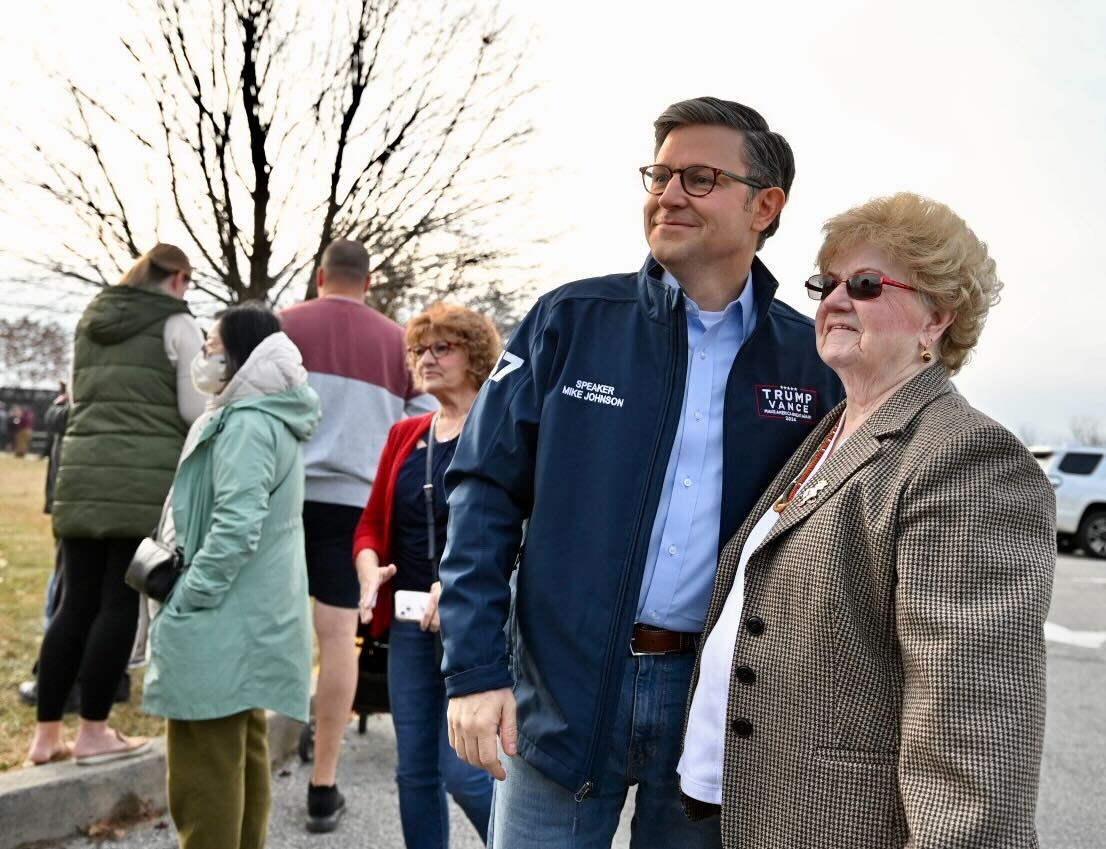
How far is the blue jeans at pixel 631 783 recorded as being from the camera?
6.91ft

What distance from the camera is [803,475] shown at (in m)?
2.05

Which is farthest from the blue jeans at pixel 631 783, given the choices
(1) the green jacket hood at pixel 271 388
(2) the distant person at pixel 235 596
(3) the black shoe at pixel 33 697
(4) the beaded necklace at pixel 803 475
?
(3) the black shoe at pixel 33 697

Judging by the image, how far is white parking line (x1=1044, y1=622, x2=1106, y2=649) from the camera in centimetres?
965

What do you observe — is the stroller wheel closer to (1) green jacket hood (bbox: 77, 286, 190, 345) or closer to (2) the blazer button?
(1) green jacket hood (bbox: 77, 286, 190, 345)

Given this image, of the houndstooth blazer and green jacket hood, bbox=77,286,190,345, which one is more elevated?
green jacket hood, bbox=77,286,190,345

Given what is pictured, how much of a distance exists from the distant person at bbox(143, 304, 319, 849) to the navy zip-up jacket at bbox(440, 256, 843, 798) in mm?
1341

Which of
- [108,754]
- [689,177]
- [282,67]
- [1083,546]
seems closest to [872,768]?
[689,177]

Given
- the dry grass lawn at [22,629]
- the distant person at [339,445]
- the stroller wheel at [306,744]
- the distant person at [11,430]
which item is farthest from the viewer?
the distant person at [11,430]

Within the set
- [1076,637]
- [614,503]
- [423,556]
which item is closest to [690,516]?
[614,503]

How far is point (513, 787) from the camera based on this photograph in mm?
2166

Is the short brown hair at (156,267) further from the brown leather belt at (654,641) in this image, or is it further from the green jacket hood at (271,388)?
the brown leather belt at (654,641)

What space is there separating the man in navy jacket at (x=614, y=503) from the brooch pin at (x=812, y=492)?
27cm

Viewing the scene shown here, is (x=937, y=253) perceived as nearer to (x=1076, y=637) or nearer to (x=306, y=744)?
(x=306, y=744)

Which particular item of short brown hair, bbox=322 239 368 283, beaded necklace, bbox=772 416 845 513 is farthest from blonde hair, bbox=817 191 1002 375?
short brown hair, bbox=322 239 368 283
